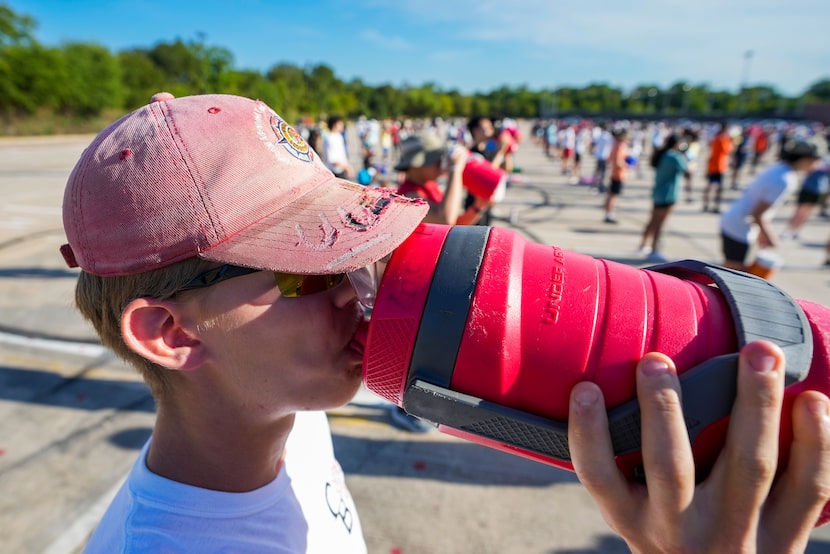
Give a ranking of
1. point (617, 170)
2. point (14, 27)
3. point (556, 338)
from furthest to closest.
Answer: point (14, 27) → point (617, 170) → point (556, 338)

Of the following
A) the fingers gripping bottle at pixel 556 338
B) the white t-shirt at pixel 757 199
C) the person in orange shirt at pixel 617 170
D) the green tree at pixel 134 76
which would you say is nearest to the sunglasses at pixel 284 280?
the fingers gripping bottle at pixel 556 338

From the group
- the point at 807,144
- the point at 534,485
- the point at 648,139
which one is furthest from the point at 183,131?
the point at 648,139

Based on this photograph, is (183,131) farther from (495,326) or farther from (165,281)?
(495,326)

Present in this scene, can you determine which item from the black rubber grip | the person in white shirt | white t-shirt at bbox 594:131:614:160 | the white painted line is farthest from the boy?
white t-shirt at bbox 594:131:614:160

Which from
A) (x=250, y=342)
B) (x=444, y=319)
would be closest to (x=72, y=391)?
(x=250, y=342)

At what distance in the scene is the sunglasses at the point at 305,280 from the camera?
2.97 ft

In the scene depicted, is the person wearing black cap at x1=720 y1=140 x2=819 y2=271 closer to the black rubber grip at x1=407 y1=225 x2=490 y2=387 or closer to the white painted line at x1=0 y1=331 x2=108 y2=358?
the black rubber grip at x1=407 y1=225 x2=490 y2=387

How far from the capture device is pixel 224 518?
102cm

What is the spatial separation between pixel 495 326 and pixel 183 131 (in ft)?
2.22

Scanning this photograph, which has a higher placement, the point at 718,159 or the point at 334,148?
the point at 334,148

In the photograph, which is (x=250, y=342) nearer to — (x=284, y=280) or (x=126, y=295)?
(x=284, y=280)

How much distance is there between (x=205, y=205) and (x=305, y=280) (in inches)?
9.2

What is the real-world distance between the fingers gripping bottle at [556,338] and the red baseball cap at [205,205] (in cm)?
15

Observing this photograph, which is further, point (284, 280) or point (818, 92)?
point (818, 92)
